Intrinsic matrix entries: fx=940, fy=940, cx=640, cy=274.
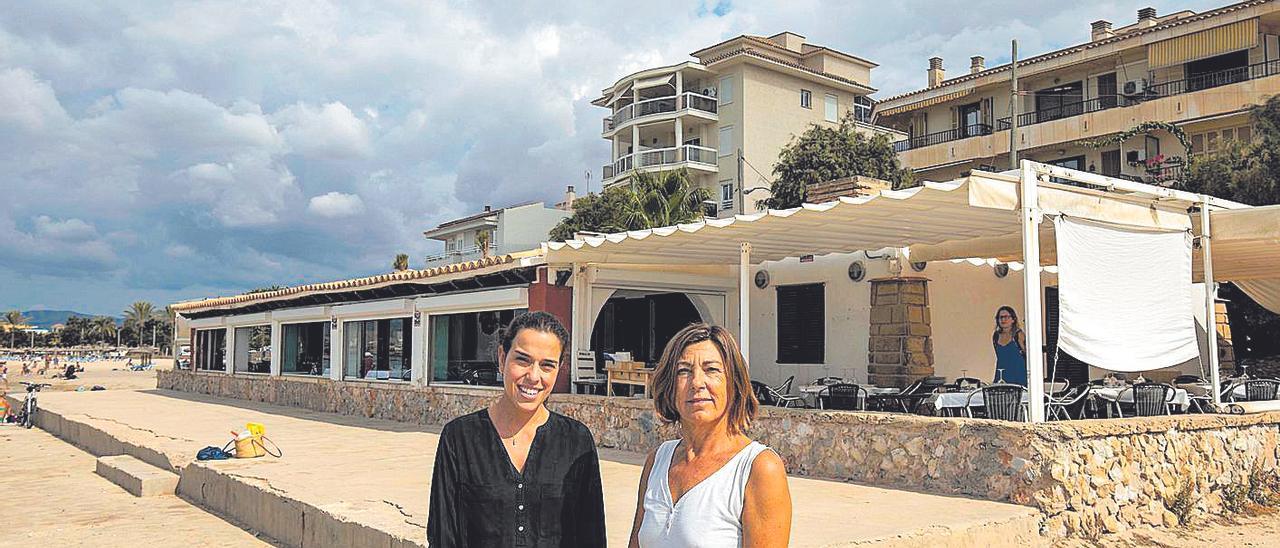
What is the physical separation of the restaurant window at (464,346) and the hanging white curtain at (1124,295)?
29.9 ft

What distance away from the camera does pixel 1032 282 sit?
24.9 feet

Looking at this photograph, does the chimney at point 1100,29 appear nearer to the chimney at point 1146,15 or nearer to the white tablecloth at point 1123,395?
the chimney at point 1146,15

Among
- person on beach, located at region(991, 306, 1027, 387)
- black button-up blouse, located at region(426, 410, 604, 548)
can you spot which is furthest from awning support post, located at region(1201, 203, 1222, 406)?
black button-up blouse, located at region(426, 410, 604, 548)

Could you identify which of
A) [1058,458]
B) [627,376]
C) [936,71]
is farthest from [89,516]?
[936,71]

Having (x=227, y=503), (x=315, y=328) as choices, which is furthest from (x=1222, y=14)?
(x=227, y=503)

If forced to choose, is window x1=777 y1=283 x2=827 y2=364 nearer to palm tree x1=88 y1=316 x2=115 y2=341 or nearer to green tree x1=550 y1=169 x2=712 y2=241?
green tree x1=550 y1=169 x2=712 y2=241

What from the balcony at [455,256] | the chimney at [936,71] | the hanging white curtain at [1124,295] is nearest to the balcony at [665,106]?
the chimney at [936,71]

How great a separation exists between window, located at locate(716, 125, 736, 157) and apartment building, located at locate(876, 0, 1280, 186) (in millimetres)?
7053

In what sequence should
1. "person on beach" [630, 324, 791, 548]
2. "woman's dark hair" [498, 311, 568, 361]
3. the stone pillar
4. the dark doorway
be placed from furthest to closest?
1. the dark doorway
2. the stone pillar
3. "woman's dark hair" [498, 311, 568, 361]
4. "person on beach" [630, 324, 791, 548]

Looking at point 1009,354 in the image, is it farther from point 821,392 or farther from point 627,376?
point 627,376

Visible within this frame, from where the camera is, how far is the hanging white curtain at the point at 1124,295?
794 cm

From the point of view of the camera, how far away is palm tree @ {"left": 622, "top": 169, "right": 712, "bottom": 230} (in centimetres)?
3036

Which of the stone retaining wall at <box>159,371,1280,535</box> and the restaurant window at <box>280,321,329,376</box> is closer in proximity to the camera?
the stone retaining wall at <box>159,371,1280,535</box>

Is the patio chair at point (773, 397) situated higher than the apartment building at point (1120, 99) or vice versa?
the apartment building at point (1120, 99)
